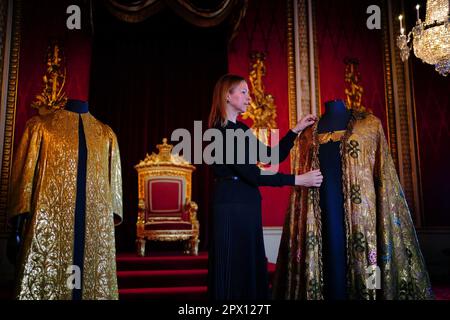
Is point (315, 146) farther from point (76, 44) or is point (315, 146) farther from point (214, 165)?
point (76, 44)

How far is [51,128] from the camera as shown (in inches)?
78.8

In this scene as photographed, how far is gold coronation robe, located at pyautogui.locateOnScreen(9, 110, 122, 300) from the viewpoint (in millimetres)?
1808

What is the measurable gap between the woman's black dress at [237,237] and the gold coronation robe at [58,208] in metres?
0.59

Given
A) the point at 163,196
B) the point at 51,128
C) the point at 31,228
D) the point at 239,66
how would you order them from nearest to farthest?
the point at 31,228 → the point at 51,128 → the point at 163,196 → the point at 239,66

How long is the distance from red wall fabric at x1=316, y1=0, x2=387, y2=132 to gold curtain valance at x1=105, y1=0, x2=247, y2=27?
1593 millimetres

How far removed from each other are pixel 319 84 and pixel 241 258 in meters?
3.92

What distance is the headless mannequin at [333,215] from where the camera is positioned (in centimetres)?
203

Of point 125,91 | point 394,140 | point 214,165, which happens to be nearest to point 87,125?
point 214,165

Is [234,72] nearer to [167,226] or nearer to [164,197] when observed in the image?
[164,197]

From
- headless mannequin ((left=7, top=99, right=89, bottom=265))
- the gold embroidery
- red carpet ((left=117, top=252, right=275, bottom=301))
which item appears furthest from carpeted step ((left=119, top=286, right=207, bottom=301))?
the gold embroidery

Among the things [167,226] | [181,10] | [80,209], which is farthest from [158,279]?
[181,10]

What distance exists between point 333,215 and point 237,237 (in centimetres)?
63

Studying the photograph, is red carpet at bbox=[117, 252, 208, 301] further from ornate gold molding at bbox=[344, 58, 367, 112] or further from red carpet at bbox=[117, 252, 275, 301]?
ornate gold molding at bbox=[344, 58, 367, 112]

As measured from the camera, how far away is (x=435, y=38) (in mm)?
3354
